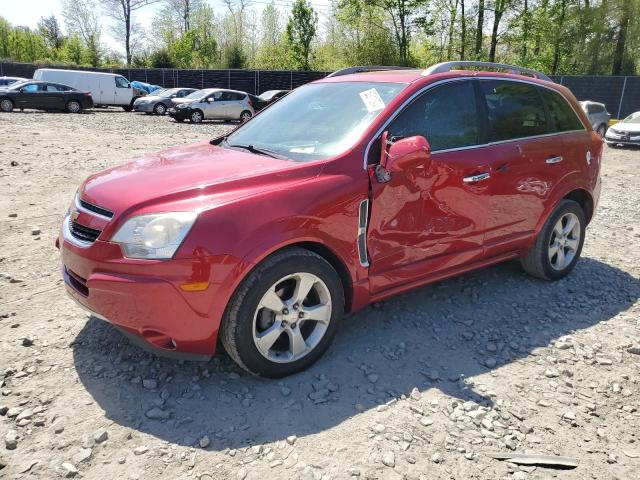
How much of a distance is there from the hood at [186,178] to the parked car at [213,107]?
64.9 ft

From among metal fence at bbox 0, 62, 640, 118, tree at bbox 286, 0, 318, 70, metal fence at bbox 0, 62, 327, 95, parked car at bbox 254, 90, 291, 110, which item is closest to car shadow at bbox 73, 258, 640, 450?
parked car at bbox 254, 90, 291, 110

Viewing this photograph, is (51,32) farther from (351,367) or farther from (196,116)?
(351,367)

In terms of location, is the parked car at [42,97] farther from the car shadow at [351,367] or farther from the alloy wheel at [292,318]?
the alloy wheel at [292,318]

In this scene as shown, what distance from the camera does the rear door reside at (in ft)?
13.3

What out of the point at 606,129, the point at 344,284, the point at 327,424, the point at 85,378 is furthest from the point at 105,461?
the point at 606,129

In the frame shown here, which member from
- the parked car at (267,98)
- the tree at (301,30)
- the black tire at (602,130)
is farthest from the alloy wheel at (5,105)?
the tree at (301,30)

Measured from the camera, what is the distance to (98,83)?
2841 centimetres

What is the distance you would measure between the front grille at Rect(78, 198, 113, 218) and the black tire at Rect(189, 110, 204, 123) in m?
20.2

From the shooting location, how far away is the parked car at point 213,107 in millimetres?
22308

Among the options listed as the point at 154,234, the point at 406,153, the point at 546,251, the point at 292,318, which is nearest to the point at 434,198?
the point at 406,153

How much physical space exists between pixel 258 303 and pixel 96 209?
3.52ft

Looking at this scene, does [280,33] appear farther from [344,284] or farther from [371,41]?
[344,284]

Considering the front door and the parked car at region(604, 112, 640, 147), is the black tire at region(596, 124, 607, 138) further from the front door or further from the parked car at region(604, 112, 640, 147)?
the front door

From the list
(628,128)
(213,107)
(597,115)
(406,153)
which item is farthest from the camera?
(213,107)
